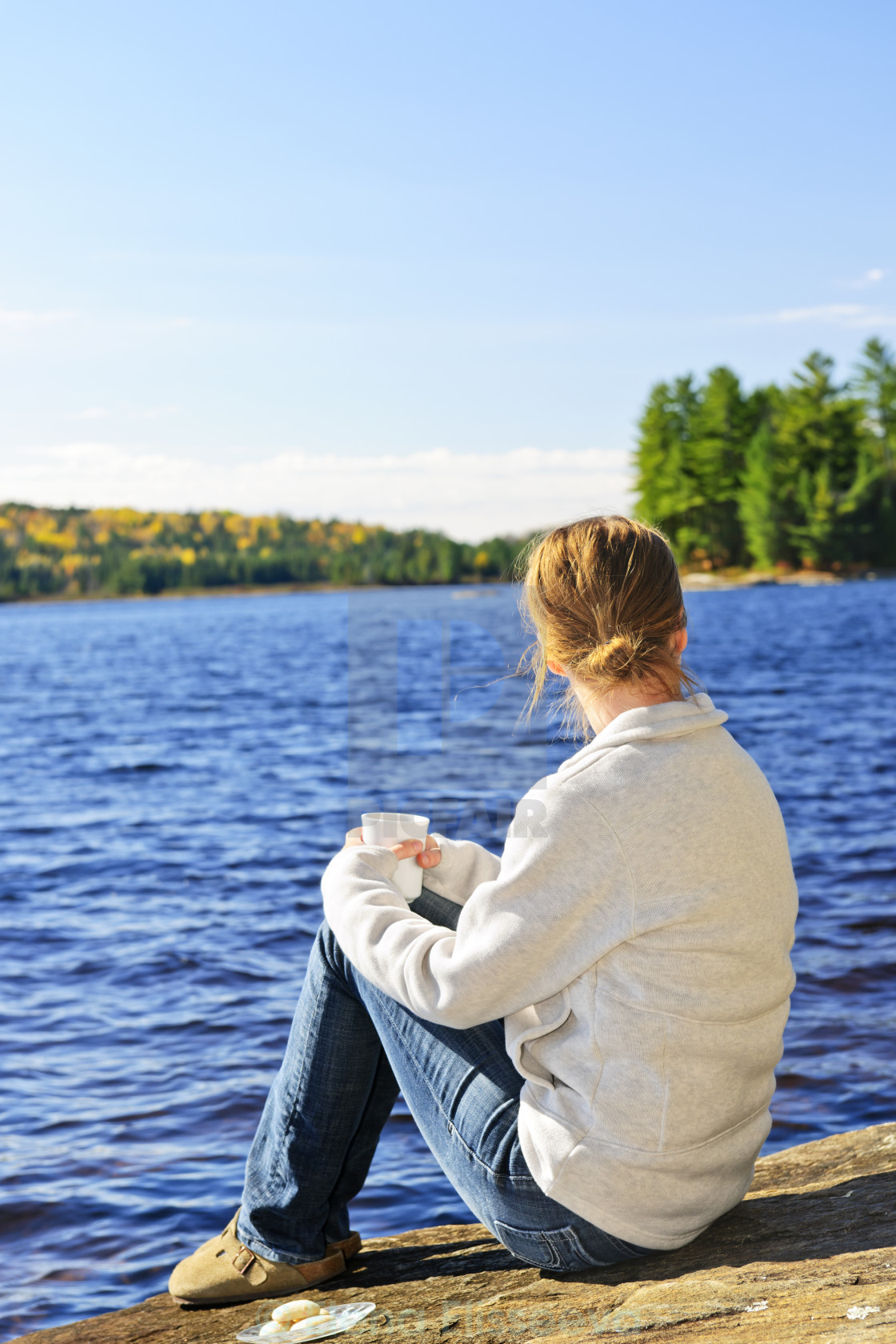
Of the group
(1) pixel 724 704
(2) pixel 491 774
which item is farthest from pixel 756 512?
(2) pixel 491 774

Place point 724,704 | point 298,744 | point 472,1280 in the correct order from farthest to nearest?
1. point 724,704
2. point 298,744
3. point 472,1280

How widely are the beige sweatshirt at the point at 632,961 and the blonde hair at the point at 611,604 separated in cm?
10

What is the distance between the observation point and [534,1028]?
191cm

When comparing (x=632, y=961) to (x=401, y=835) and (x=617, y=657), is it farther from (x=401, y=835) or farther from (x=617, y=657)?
(x=401, y=835)

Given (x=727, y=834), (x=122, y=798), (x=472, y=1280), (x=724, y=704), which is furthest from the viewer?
(x=724, y=704)

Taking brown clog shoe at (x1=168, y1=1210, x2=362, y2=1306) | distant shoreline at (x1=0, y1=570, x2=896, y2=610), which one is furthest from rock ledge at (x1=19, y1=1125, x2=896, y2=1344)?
distant shoreline at (x1=0, y1=570, x2=896, y2=610)

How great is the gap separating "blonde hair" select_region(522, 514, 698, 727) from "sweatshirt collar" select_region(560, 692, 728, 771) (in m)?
0.07

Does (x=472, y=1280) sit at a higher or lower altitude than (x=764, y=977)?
lower

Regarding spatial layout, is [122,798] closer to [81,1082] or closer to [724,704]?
[81,1082]

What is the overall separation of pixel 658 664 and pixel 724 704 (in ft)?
55.8

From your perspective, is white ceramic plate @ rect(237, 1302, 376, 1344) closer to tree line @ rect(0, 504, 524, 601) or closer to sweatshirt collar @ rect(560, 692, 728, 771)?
sweatshirt collar @ rect(560, 692, 728, 771)

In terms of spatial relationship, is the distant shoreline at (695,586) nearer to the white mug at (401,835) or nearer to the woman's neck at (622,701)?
the white mug at (401,835)

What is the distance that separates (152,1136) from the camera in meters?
4.23

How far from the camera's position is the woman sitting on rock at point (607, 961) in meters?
1.79
